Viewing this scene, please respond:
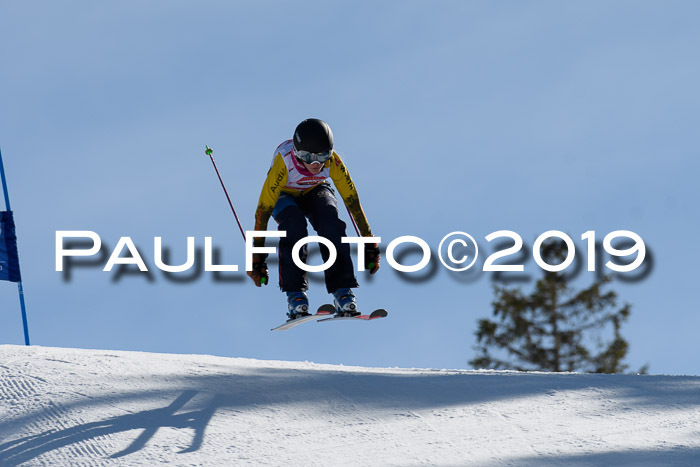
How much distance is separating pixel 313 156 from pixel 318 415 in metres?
2.48

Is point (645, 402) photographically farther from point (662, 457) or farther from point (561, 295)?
point (561, 295)

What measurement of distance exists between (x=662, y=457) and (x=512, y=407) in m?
1.40

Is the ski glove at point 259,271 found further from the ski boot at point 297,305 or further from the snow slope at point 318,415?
the snow slope at point 318,415

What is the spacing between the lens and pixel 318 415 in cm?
625

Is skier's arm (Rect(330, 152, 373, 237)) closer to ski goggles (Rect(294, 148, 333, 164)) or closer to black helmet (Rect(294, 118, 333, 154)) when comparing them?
ski goggles (Rect(294, 148, 333, 164))

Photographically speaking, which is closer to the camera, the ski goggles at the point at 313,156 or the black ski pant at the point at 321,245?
the ski goggles at the point at 313,156

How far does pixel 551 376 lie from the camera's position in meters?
8.16

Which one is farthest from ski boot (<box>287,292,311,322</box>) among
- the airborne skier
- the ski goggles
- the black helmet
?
the black helmet

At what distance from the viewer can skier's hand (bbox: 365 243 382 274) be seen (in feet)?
27.4

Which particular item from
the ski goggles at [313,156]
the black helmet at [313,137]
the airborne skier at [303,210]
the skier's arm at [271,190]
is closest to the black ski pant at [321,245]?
the airborne skier at [303,210]

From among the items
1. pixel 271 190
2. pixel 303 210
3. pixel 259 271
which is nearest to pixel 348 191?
pixel 303 210

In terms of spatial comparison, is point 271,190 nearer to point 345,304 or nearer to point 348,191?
point 348,191

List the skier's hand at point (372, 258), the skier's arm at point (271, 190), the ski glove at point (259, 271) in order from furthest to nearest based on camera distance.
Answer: the skier's hand at point (372, 258) < the ski glove at point (259, 271) < the skier's arm at point (271, 190)

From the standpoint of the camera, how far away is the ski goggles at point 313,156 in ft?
25.3
